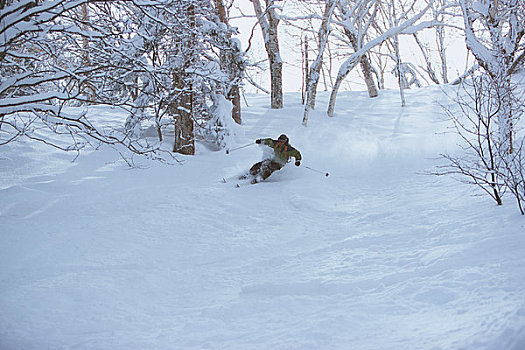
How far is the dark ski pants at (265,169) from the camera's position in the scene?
8.36 metres

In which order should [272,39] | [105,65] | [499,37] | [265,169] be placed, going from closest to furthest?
[105,65] → [499,37] → [265,169] → [272,39]

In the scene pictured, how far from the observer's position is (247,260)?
4500mm

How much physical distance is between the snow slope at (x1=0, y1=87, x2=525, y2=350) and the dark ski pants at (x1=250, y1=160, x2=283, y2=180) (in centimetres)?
26

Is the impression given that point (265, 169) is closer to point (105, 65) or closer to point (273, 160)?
point (273, 160)

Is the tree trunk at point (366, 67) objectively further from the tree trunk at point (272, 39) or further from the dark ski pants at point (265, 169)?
the dark ski pants at point (265, 169)

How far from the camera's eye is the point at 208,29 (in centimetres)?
1012

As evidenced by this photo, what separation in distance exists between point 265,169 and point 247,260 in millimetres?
4035

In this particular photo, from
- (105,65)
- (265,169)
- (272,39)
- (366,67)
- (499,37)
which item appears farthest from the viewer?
(366,67)

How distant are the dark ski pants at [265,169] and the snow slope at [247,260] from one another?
26cm

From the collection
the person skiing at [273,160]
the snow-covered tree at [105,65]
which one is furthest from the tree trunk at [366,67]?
the person skiing at [273,160]

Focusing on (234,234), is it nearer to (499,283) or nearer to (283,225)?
(283,225)

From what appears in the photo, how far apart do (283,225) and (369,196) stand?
229 centimetres

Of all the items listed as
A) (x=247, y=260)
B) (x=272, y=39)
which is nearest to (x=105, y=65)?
(x=247, y=260)

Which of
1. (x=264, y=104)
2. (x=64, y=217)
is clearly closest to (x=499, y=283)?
(x=64, y=217)
